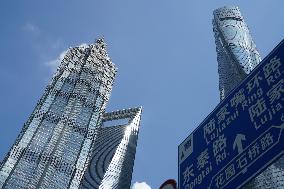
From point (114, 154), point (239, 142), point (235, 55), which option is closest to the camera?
point (239, 142)

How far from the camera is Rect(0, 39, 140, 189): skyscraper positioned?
96.0m

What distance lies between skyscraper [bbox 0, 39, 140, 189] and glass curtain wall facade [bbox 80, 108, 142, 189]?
16.8 metres

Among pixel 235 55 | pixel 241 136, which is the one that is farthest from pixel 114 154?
pixel 241 136

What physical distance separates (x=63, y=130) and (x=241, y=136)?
103 metres

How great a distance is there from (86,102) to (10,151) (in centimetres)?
2523

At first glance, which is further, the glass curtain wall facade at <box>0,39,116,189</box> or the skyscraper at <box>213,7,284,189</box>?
the glass curtain wall facade at <box>0,39,116,189</box>

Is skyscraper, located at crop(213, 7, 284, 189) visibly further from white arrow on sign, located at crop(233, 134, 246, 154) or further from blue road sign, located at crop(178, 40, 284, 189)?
white arrow on sign, located at crop(233, 134, 246, 154)

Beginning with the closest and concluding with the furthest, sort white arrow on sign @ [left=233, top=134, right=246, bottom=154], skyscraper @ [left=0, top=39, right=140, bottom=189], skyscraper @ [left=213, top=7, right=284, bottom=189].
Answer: white arrow on sign @ [left=233, top=134, right=246, bottom=154]
skyscraper @ [left=213, top=7, right=284, bottom=189]
skyscraper @ [left=0, top=39, right=140, bottom=189]

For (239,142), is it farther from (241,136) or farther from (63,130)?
(63,130)

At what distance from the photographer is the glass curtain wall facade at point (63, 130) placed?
96000 mm

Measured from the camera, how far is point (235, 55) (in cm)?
10469

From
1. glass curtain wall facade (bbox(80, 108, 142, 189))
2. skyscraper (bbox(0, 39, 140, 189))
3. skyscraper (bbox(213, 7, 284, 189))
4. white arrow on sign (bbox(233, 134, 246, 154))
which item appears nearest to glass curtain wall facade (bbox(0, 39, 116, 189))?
skyscraper (bbox(0, 39, 140, 189))

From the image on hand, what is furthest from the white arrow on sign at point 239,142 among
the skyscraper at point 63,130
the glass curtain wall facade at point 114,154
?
the glass curtain wall facade at point 114,154

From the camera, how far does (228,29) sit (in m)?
117
